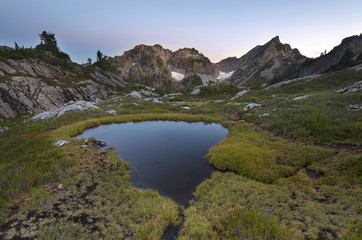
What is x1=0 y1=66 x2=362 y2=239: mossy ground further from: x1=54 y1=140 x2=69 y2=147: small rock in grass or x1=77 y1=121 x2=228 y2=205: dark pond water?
x1=77 y1=121 x2=228 y2=205: dark pond water

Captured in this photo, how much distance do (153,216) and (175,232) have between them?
1.48 meters

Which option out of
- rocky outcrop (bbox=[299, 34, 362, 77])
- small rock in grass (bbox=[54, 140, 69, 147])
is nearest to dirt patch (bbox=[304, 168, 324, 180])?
small rock in grass (bbox=[54, 140, 69, 147])

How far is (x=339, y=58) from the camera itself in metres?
152

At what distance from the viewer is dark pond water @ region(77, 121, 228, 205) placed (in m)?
11.2

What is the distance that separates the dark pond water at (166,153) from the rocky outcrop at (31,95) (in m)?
52.2

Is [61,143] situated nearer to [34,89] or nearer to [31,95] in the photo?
[31,95]

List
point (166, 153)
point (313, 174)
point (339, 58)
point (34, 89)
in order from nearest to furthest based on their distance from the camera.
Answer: point (313, 174)
point (166, 153)
point (34, 89)
point (339, 58)

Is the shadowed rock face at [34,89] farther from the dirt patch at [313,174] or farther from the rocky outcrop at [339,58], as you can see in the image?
the rocky outcrop at [339,58]

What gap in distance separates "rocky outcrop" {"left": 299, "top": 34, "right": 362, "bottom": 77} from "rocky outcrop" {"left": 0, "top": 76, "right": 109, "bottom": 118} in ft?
676

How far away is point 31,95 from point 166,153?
244 feet

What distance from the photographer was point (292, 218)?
24.0 feet

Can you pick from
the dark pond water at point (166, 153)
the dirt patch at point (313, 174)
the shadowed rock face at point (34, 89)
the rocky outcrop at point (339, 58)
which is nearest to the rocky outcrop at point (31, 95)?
the shadowed rock face at point (34, 89)

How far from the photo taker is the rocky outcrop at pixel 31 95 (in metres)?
50.8

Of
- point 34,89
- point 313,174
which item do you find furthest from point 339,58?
point 34,89
